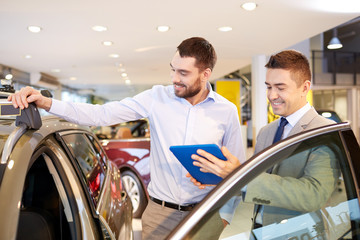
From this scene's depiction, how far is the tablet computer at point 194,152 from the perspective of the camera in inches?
43.7

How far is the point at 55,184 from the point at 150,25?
4325 mm

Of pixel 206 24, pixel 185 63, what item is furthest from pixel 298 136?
pixel 206 24

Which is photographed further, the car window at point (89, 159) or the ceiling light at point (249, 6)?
the ceiling light at point (249, 6)

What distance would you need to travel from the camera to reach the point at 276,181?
36.4 inches

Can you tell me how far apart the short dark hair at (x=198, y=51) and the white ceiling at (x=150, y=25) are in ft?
9.32

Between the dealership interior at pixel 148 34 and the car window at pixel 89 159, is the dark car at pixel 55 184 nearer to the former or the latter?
the car window at pixel 89 159

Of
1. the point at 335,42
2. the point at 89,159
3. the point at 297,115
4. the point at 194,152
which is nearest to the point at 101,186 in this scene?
the point at 89,159

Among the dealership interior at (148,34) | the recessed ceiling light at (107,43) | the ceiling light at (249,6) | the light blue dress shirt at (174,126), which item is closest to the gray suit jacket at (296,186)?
the light blue dress shirt at (174,126)

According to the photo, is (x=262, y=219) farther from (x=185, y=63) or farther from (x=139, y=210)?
(x=139, y=210)

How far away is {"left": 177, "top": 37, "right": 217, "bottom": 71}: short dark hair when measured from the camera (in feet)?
5.69

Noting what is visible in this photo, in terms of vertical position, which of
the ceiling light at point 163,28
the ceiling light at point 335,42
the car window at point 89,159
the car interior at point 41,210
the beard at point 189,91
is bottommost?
the car interior at point 41,210

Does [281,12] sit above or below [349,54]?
below

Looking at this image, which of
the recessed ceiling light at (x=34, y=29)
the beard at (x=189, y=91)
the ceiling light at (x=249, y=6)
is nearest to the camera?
the beard at (x=189, y=91)

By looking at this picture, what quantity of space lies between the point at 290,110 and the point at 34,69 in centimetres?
1065
